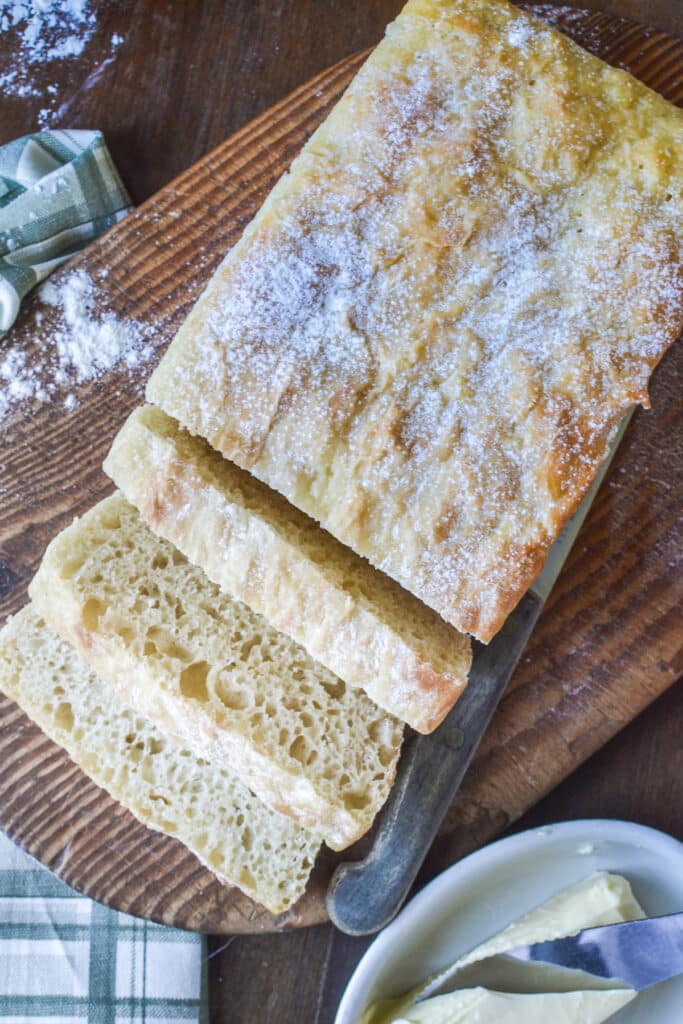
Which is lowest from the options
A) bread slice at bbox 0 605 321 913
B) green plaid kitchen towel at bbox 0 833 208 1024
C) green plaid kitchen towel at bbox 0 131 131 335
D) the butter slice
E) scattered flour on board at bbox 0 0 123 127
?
green plaid kitchen towel at bbox 0 833 208 1024

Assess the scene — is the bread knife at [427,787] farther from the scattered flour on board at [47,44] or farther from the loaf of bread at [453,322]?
the scattered flour on board at [47,44]

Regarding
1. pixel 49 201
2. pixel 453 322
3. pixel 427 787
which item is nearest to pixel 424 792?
pixel 427 787

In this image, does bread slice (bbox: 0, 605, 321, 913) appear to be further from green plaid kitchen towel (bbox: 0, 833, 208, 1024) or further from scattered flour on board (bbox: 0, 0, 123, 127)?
scattered flour on board (bbox: 0, 0, 123, 127)

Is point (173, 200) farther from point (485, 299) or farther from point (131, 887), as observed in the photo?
point (131, 887)

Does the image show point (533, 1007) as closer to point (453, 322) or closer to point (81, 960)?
point (81, 960)

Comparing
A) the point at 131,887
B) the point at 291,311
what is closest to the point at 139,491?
the point at 291,311

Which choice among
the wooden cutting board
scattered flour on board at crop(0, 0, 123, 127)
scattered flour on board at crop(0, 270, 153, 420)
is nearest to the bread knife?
the wooden cutting board

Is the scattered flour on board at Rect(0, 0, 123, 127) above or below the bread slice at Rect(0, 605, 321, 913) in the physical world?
above
